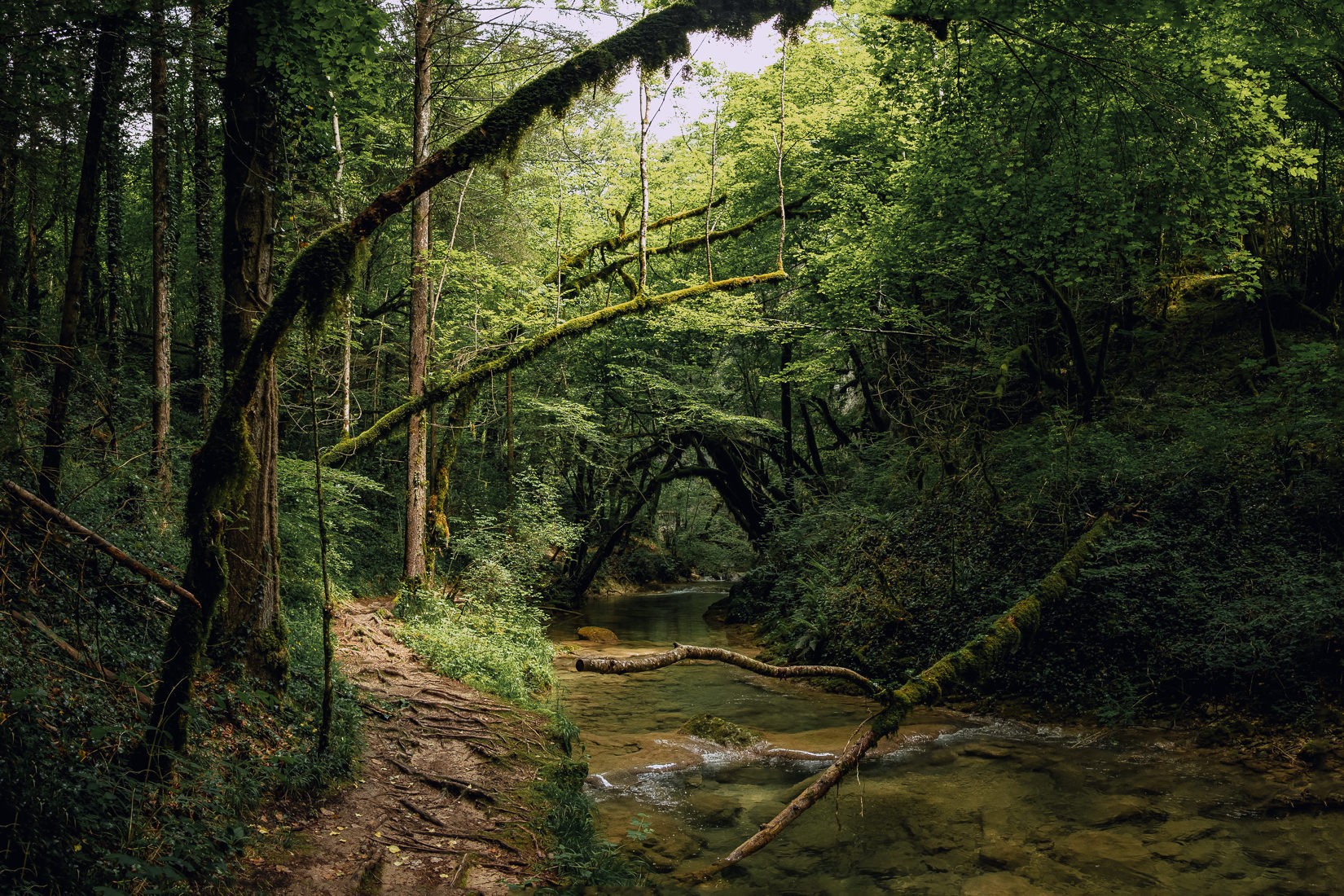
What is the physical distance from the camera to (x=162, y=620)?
5.84 metres

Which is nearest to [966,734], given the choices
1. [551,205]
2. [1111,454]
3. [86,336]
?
[1111,454]

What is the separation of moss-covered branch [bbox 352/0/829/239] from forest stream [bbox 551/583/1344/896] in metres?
5.26

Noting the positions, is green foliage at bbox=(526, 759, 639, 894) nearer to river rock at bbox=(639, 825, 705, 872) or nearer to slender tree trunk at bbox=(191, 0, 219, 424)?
river rock at bbox=(639, 825, 705, 872)

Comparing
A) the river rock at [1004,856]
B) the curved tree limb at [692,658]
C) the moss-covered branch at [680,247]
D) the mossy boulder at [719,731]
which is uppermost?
the moss-covered branch at [680,247]

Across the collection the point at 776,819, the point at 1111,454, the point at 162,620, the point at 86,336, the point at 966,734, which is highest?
the point at 86,336

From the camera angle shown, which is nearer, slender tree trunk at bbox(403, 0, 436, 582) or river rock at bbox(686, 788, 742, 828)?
river rock at bbox(686, 788, 742, 828)

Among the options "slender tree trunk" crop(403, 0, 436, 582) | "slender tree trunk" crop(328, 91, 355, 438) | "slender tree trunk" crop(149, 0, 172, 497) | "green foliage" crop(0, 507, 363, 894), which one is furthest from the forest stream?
"slender tree trunk" crop(149, 0, 172, 497)

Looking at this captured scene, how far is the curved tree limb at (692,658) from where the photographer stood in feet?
11.5

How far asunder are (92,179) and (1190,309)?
1824 cm

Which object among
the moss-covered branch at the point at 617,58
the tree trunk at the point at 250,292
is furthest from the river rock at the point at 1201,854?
the tree trunk at the point at 250,292

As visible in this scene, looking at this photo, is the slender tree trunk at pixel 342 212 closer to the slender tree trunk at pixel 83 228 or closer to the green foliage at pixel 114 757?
the slender tree trunk at pixel 83 228

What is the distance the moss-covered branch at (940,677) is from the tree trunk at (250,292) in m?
4.17

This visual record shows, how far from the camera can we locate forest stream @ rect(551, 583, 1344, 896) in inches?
228

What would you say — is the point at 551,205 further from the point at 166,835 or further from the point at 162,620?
the point at 166,835
